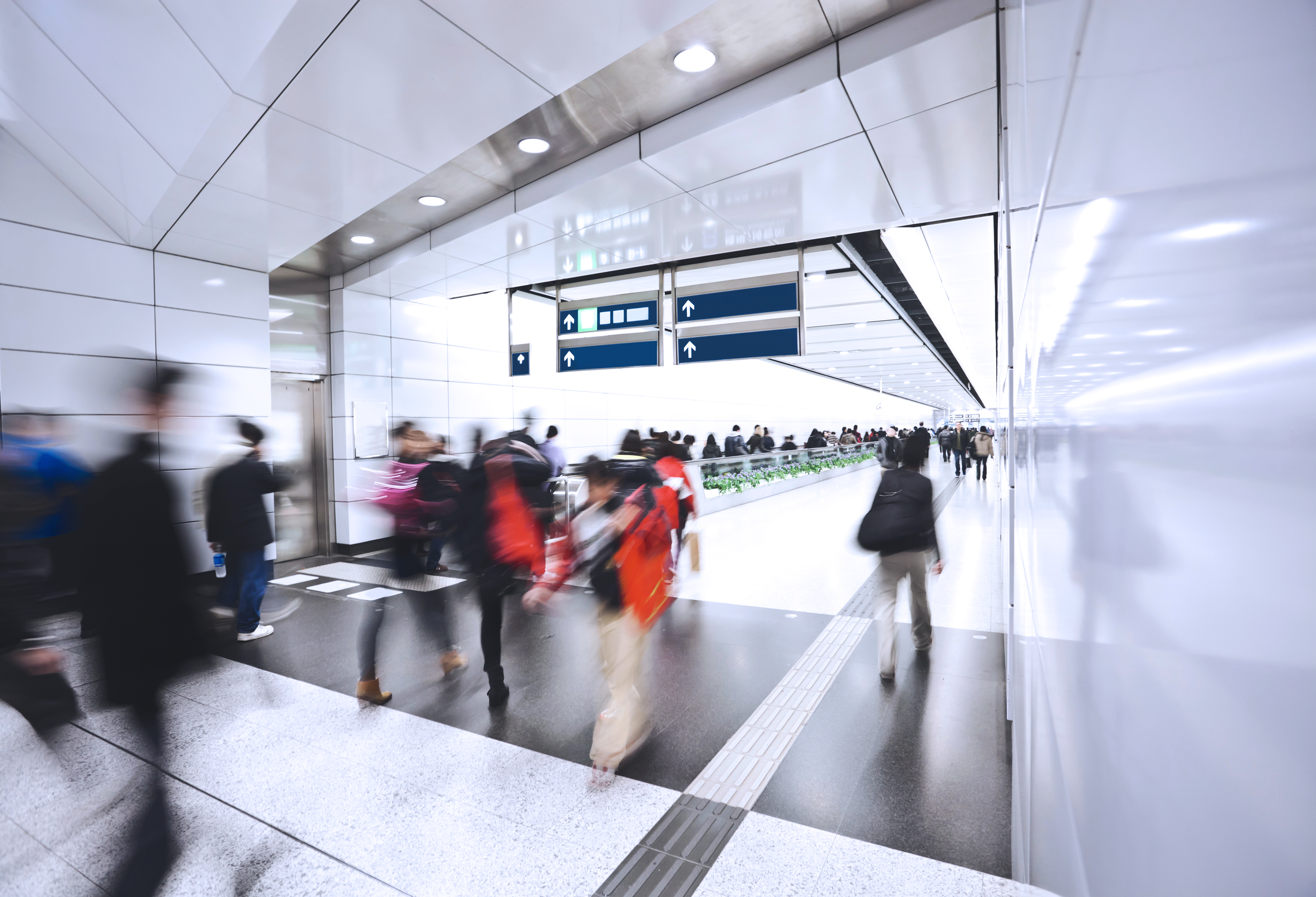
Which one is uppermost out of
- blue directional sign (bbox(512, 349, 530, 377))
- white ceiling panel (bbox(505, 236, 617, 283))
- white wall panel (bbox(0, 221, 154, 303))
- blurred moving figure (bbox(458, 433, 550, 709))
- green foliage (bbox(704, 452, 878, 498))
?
white ceiling panel (bbox(505, 236, 617, 283))

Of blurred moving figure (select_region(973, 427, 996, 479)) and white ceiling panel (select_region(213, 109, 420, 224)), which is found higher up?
white ceiling panel (select_region(213, 109, 420, 224))

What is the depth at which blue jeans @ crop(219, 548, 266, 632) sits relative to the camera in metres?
5.50

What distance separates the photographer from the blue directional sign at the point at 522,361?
989 centimetres

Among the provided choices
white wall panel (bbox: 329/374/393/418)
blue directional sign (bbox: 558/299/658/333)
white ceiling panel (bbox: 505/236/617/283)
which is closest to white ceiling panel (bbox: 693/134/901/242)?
blue directional sign (bbox: 558/299/658/333)

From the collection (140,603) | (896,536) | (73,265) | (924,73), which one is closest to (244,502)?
(140,603)

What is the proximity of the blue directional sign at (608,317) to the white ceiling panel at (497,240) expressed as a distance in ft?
3.97

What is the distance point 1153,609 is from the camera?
0.45 meters

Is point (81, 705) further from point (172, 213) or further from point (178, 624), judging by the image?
point (172, 213)

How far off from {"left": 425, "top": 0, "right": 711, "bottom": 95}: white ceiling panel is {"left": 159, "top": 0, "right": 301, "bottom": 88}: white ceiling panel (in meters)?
0.88

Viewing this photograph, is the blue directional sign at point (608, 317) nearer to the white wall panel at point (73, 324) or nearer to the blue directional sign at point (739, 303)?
the blue directional sign at point (739, 303)

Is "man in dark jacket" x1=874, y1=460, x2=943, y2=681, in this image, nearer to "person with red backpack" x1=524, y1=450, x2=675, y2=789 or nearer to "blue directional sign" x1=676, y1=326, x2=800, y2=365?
"person with red backpack" x1=524, y1=450, x2=675, y2=789

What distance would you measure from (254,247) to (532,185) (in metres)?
3.47

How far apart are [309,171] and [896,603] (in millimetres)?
5836

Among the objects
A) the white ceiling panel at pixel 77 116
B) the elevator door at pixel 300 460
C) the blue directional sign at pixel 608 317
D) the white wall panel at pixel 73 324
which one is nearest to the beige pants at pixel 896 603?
the blue directional sign at pixel 608 317
